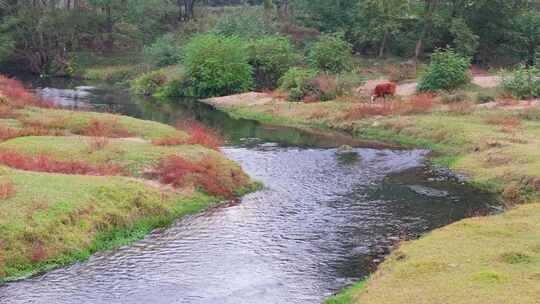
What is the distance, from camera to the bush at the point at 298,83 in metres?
67.1

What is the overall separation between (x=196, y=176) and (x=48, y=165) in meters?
7.13

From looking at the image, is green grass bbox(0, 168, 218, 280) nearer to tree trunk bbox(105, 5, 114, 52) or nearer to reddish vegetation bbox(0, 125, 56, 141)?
reddish vegetation bbox(0, 125, 56, 141)

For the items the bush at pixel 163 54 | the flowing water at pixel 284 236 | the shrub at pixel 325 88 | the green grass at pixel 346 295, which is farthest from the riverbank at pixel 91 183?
the bush at pixel 163 54

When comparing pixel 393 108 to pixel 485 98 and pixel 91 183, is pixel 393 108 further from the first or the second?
pixel 91 183

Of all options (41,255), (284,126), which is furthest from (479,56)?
(41,255)

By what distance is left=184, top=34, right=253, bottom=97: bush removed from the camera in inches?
2972

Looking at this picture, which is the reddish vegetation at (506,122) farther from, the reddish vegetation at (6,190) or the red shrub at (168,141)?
the reddish vegetation at (6,190)

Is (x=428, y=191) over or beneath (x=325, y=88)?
beneath

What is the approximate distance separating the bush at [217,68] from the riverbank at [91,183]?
1212 inches

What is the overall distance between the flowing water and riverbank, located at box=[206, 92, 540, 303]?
1826 millimetres

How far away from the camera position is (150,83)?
8269 cm

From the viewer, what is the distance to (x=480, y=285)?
19.3m

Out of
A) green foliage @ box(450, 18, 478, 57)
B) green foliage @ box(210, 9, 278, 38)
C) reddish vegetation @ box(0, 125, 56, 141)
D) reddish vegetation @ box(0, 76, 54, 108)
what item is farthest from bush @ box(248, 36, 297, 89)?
reddish vegetation @ box(0, 125, 56, 141)

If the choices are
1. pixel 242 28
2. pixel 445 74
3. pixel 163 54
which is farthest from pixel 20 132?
pixel 163 54
